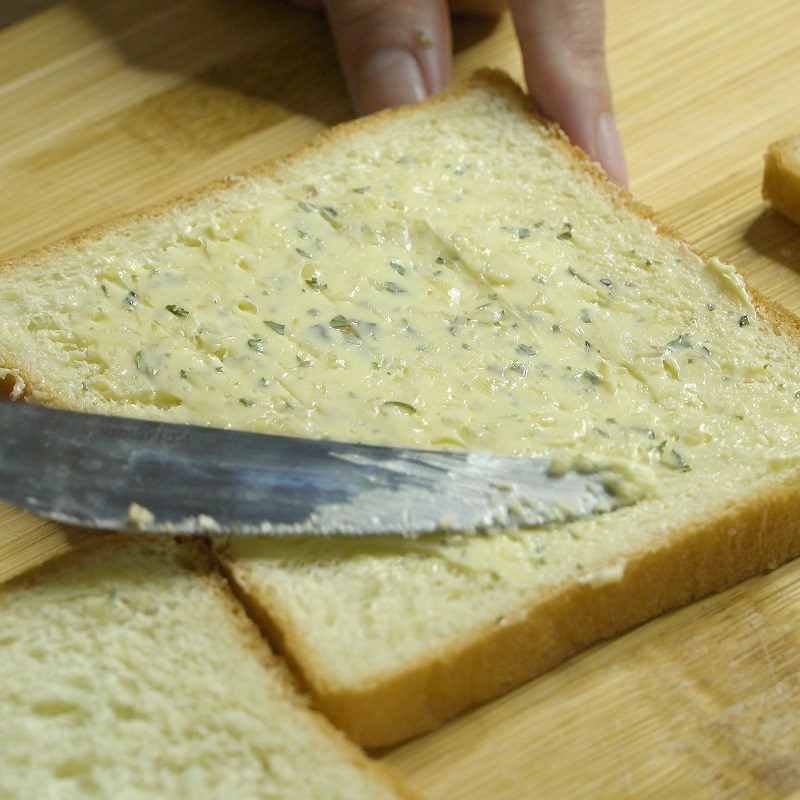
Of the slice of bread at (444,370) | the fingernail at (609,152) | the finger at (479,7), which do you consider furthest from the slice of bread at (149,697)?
the finger at (479,7)

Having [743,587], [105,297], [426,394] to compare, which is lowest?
[743,587]

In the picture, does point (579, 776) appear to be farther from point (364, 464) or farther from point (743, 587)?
point (364, 464)

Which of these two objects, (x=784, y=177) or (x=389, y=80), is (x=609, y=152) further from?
(x=389, y=80)

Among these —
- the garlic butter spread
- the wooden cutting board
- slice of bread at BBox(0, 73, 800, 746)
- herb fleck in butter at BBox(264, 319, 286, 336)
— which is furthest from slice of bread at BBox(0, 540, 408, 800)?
herb fleck in butter at BBox(264, 319, 286, 336)

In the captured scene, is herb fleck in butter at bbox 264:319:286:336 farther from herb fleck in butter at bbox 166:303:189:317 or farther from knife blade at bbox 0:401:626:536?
knife blade at bbox 0:401:626:536

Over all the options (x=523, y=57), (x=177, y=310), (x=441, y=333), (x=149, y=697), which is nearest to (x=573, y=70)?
(x=523, y=57)

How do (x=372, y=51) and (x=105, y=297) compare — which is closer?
(x=105, y=297)

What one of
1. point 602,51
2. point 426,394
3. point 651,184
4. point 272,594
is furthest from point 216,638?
point 602,51

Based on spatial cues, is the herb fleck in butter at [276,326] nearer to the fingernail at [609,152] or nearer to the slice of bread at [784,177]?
the fingernail at [609,152]
